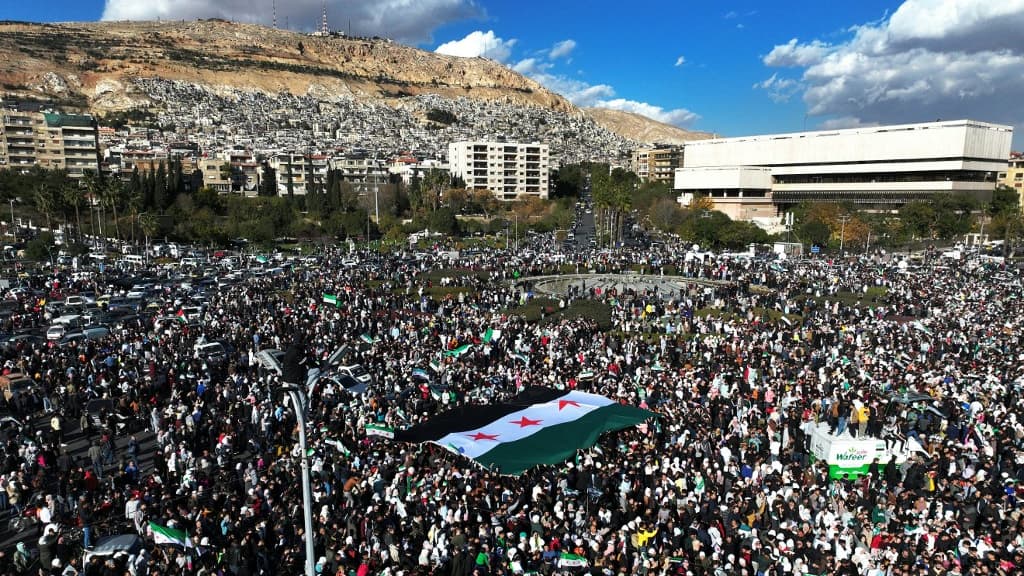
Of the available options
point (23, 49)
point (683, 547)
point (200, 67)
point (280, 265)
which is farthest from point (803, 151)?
point (23, 49)

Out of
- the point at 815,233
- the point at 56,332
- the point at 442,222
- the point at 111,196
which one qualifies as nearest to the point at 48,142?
the point at 111,196

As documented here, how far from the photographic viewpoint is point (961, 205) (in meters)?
70.7

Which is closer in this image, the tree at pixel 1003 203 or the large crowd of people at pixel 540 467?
the large crowd of people at pixel 540 467

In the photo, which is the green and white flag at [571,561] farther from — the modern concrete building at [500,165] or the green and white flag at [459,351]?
the modern concrete building at [500,165]

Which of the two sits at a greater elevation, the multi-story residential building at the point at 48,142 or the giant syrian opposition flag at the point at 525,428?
the multi-story residential building at the point at 48,142

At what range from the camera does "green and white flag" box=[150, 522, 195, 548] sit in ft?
36.9

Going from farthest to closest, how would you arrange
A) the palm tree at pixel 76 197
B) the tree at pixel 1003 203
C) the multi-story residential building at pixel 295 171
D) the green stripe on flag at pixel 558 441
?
the multi-story residential building at pixel 295 171 → the tree at pixel 1003 203 → the palm tree at pixel 76 197 → the green stripe on flag at pixel 558 441

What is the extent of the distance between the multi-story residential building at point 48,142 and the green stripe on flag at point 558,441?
350 ft

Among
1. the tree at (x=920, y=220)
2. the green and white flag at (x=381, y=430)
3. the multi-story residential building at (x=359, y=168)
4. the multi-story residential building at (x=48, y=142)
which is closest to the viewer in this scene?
the green and white flag at (x=381, y=430)

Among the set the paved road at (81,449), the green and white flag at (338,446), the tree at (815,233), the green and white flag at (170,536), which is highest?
the tree at (815,233)

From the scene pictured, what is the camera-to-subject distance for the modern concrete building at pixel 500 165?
109 meters

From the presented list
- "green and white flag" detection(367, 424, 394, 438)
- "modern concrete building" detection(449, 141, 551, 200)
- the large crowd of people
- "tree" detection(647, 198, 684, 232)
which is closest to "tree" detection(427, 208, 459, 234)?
"tree" detection(647, 198, 684, 232)

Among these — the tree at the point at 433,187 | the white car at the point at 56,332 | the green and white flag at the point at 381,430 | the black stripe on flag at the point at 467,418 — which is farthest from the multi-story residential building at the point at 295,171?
the black stripe on flag at the point at 467,418

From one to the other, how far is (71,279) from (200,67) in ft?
613
